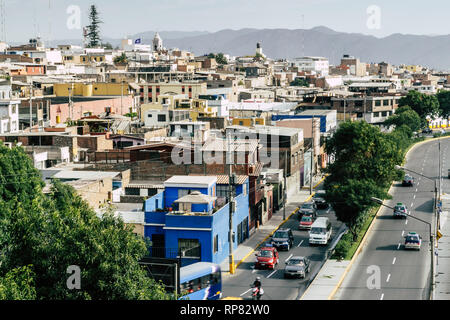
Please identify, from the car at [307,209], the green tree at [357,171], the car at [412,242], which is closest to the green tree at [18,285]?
the green tree at [357,171]

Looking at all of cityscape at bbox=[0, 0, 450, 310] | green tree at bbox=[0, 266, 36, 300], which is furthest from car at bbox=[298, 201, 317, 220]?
green tree at bbox=[0, 266, 36, 300]

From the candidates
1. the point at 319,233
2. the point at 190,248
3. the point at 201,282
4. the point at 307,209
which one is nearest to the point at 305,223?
the point at 307,209

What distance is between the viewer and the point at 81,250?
755 inches

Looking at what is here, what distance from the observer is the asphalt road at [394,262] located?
1188 inches

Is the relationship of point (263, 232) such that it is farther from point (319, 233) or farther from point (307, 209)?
point (307, 209)

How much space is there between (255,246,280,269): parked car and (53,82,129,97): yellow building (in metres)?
58.7

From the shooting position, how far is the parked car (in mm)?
34622

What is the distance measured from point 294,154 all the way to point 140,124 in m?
17.0

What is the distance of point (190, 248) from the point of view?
34.0m

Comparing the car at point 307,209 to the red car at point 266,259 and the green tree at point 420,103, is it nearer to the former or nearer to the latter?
the red car at point 266,259

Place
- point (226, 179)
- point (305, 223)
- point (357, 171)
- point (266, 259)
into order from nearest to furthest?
point (266, 259) → point (226, 179) → point (357, 171) → point (305, 223)

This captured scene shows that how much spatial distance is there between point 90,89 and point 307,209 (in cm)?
5396

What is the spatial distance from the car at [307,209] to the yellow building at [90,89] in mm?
46161
